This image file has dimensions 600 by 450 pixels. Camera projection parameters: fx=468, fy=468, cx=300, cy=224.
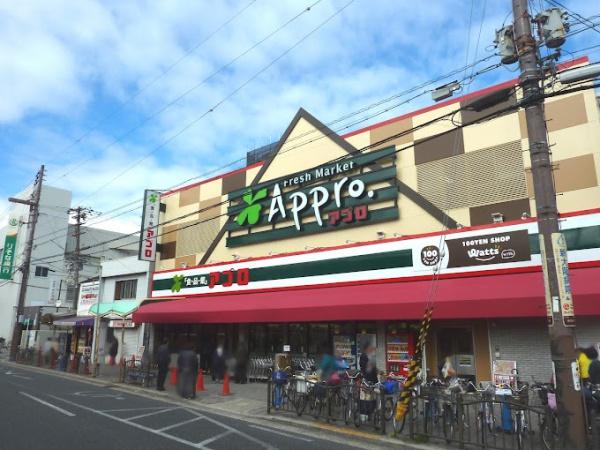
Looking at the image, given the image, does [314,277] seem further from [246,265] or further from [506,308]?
[506,308]

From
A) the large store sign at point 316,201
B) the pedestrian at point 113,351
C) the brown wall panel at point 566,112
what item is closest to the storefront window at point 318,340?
the large store sign at point 316,201

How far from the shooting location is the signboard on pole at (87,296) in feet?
93.6

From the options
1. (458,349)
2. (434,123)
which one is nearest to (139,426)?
(458,349)

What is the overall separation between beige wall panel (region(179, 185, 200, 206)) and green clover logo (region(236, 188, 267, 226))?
4274 mm

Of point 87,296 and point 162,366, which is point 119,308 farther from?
point 162,366

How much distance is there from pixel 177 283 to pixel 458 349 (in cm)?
1380

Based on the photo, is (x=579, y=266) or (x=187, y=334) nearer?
(x=579, y=266)

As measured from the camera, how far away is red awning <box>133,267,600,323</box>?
10922 mm

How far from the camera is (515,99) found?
13953mm

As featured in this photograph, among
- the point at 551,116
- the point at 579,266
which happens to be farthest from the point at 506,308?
the point at 551,116

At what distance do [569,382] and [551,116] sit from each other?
859 cm

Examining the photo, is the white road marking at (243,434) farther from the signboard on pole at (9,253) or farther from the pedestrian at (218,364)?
the signboard on pole at (9,253)

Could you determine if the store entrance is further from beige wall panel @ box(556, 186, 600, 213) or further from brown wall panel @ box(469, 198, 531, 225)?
beige wall panel @ box(556, 186, 600, 213)

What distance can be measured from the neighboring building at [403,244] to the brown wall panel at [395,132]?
45mm
